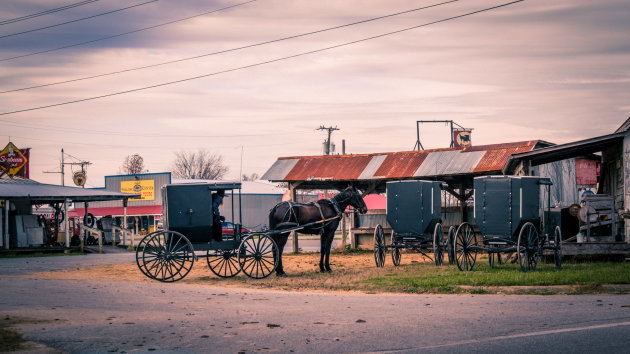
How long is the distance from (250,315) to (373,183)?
70.9ft

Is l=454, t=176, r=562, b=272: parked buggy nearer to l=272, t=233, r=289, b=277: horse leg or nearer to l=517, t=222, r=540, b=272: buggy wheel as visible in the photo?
l=517, t=222, r=540, b=272: buggy wheel

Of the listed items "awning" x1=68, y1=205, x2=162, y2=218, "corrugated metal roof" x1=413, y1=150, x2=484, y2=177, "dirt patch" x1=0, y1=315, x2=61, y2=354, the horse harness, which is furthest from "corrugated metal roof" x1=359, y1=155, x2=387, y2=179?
"awning" x1=68, y1=205, x2=162, y2=218

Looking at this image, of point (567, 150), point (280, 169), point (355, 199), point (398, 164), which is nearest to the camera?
point (355, 199)

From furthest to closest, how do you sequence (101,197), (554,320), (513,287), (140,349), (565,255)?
(101,197) < (565,255) < (513,287) < (554,320) < (140,349)

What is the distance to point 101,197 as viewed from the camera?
121ft

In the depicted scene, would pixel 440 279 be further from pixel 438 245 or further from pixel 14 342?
pixel 14 342

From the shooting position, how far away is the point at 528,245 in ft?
59.2

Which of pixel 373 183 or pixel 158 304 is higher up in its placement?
pixel 373 183

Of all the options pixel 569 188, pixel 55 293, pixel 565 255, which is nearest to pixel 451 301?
pixel 55 293

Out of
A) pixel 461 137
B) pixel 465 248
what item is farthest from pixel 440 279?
pixel 461 137

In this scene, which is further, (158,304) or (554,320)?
(158,304)

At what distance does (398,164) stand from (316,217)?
39.0ft

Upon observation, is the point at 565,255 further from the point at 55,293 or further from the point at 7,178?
the point at 7,178

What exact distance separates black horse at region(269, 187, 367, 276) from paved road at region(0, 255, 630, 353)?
501 centimetres
